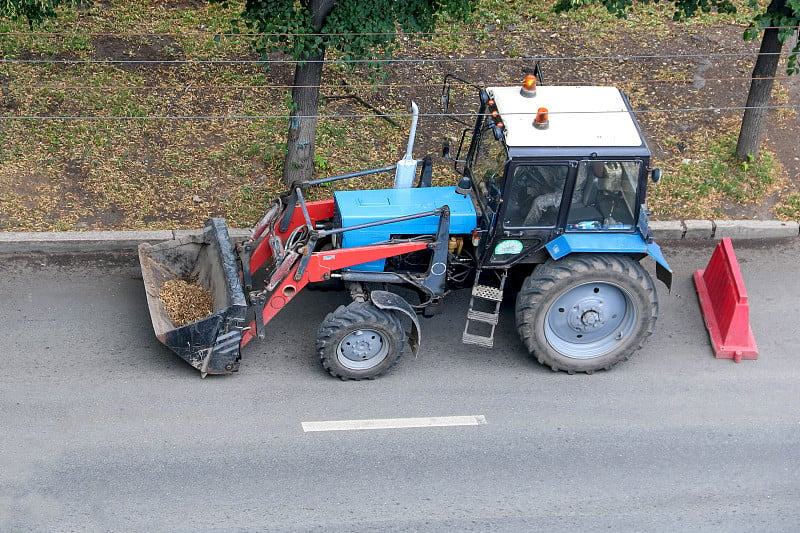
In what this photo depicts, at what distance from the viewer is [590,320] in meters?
8.63

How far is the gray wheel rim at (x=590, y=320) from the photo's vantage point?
859 cm

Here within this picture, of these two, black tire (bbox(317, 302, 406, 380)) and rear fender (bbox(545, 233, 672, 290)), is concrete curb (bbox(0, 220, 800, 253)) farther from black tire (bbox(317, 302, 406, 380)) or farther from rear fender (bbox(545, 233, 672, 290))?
rear fender (bbox(545, 233, 672, 290))

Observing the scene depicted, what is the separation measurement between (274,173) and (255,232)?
2.45 meters

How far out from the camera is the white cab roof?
8055mm

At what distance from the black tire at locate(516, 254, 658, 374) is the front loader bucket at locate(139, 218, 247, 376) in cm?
259

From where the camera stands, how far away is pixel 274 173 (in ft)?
37.7

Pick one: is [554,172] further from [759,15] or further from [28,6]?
[28,6]

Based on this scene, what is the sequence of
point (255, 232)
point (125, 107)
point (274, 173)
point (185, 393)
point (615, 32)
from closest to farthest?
point (185, 393) < point (255, 232) < point (274, 173) < point (125, 107) < point (615, 32)

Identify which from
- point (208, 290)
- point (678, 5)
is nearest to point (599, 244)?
point (208, 290)

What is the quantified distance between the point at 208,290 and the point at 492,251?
108 inches

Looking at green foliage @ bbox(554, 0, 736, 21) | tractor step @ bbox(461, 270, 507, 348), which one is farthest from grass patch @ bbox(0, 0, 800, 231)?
tractor step @ bbox(461, 270, 507, 348)

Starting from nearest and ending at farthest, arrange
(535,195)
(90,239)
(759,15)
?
(535,195), (90,239), (759,15)

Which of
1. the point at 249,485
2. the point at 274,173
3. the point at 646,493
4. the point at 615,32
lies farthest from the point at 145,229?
the point at 615,32

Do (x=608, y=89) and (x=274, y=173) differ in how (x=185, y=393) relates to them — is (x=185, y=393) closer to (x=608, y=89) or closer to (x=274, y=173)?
(x=274, y=173)
